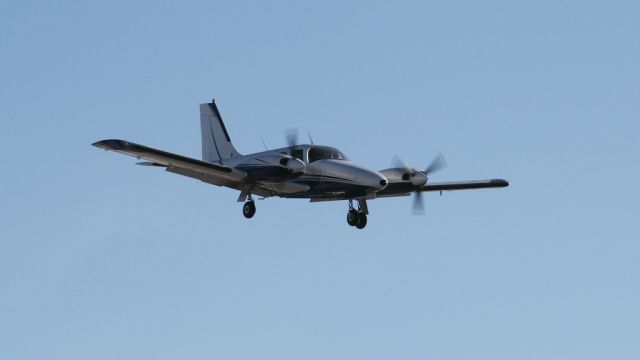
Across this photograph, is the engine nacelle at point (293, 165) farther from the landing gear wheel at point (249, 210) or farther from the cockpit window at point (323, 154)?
the landing gear wheel at point (249, 210)

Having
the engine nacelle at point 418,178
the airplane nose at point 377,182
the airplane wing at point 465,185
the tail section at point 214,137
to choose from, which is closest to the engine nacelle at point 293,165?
the airplane nose at point 377,182

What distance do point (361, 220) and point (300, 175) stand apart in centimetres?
275

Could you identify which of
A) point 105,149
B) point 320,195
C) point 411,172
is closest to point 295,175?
point 320,195

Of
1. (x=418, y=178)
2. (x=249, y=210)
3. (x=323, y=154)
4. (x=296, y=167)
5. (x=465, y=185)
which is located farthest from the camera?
(x=465, y=185)

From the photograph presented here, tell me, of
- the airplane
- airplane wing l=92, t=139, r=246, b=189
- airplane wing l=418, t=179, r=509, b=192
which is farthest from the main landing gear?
airplane wing l=92, t=139, r=246, b=189

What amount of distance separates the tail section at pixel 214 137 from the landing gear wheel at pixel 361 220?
7.66m

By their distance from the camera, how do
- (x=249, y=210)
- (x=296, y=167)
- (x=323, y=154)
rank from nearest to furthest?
1. (x=296, y=167)
2. (x=323, y=154)
3. (x=249, y=210)

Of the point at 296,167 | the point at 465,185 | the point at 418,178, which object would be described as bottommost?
the point at 296,167

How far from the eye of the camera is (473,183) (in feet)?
165

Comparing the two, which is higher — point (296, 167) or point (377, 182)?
point (296, 167)

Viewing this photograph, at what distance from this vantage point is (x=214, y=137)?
2053 inches

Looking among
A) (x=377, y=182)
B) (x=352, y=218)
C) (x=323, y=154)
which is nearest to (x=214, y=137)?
(x=323, y=154)

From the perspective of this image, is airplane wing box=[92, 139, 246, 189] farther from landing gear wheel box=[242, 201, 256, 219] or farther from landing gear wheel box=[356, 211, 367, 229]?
landing gear wheel box=[356, 211, 367, 229]

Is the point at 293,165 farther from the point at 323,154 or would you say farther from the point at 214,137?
the point at 214,137
